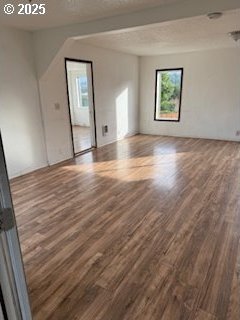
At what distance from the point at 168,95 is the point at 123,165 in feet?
11.9

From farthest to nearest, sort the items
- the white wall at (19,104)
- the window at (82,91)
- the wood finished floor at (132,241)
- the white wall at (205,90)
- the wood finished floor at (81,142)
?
the window at (82,91)
the white wall at (205,90)
the wood finished floor at (81,142)
the white wall at (19,104)
the wood finished floor at (132,241)

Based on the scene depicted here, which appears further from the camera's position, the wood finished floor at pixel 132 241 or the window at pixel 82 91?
the window at pixel 82 91

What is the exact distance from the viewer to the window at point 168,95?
6914 mm

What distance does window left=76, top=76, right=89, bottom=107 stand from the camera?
9.23 metres

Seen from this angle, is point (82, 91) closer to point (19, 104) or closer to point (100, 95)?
point (100, 95)

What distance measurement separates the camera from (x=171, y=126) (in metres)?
7.24

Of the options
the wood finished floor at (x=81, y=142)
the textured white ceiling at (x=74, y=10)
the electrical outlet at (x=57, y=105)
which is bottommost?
the wood finished floor at (x=81, y=142)

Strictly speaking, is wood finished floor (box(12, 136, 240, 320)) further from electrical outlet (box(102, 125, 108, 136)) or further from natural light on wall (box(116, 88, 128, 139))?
natural light on wall (box(116, 88, 128, 139))

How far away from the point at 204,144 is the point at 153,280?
4926 millimetres

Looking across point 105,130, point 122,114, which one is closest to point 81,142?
point 105,130

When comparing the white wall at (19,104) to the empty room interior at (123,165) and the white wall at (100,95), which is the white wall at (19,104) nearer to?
the empty room interior at (123,165)

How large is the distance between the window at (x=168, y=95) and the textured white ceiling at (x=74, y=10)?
13.5ft

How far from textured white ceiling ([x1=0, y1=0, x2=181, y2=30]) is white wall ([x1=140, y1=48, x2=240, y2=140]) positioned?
4.00 metres

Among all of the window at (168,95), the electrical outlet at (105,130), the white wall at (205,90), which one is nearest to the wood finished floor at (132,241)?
the electrical outlet at (105,130)
